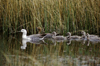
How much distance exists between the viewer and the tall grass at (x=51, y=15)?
12.4 meters

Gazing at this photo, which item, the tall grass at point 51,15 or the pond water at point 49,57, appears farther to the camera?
the tall grass at point 51,15

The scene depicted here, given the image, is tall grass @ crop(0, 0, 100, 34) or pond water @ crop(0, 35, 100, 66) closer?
pond water @ crop(0, 35, 100, 66)

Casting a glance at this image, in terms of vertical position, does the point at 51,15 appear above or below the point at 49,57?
above

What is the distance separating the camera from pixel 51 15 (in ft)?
40.1

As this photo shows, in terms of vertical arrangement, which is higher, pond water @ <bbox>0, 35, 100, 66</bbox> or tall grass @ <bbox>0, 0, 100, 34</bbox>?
tall grass @ <bbox>0, 0, 100, 34</bbox>

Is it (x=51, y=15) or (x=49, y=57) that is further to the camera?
(x=51, y=15)

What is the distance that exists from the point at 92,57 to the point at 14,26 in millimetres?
6284

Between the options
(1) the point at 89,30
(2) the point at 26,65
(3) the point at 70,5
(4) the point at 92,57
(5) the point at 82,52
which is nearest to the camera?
(2) the point at 26,65

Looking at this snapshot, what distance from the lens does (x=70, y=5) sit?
12.3 metres

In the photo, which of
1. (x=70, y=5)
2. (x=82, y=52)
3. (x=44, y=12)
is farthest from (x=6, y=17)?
(x=82, y=52)

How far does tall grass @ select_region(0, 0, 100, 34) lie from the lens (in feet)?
40.7

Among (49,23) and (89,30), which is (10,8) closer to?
(49,23)

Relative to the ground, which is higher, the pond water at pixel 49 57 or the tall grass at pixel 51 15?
the tall grass at pixel 51 15

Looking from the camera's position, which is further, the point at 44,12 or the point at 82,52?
the point at 44,12
